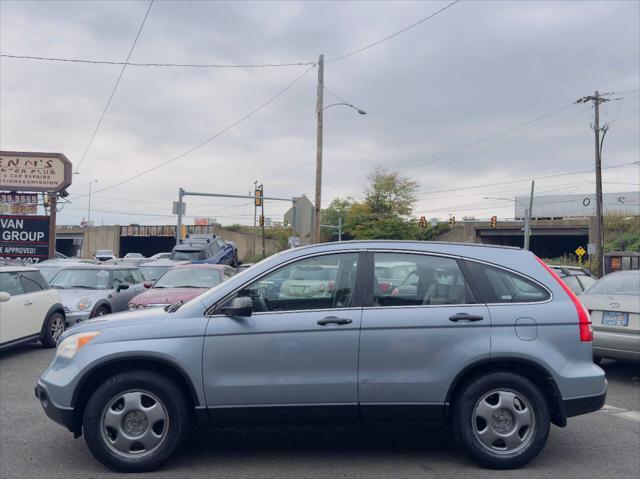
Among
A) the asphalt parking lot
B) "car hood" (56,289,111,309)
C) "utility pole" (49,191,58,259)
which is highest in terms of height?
"utility pole" (49,191,58,259)

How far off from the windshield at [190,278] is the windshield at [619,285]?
6.77m

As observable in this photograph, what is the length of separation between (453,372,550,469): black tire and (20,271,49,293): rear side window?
8.34 meters

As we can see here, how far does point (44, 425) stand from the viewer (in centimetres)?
636

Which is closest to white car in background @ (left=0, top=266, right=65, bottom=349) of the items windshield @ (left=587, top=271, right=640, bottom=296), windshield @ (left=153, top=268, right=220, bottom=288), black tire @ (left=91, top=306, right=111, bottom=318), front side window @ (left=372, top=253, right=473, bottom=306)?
black tire @ (left=91, top=306, right=111, bottom=318)

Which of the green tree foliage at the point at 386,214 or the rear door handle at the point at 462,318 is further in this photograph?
the green tree foliage at the point at 386,214

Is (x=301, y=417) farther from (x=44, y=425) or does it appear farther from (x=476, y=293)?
(x=44, y=425)

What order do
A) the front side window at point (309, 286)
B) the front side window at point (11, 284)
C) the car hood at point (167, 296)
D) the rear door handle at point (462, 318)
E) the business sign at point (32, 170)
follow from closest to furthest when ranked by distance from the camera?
the rear door handle at point (462, 318)
the front side window at point (309, 286)
the front side window at point (11, 284)
the car hood at point (167, 296)
the business sign at point (32, 170)

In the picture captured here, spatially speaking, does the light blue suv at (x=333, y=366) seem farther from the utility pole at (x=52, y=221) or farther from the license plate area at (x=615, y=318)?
the utility pole at (x=52, y=221)

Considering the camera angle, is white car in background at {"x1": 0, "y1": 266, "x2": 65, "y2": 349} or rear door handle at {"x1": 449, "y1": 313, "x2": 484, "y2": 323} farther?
white car in background at {"x1": 0, "y1": 266, "x2": 65, "y2": 349}

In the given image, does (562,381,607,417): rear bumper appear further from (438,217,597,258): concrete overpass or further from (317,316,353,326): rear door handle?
(438,217,597,258): concrete overpass

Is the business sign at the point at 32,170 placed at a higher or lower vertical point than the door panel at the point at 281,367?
higher

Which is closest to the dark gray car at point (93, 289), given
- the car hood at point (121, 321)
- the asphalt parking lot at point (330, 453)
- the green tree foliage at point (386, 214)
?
the asphalt parking lot at point (330, 453)

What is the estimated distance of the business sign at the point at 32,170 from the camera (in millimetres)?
25688

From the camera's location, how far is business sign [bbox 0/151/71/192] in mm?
25688
